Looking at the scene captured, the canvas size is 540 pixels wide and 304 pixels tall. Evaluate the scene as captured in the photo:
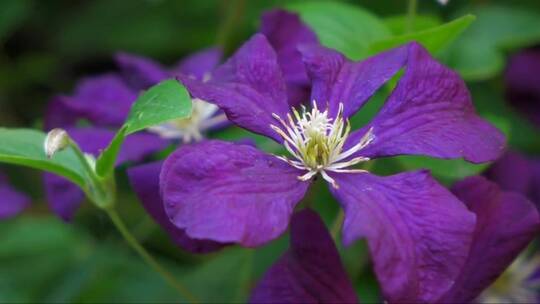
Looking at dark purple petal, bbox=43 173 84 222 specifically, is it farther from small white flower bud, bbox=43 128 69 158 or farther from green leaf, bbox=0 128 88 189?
small white flower bud, bbox=43 128 69 158

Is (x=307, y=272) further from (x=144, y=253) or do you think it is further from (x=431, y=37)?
(x=431, y=37)

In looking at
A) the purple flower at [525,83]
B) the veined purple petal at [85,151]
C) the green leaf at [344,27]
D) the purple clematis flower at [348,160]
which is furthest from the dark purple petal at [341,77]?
the purple flower at [525,83]

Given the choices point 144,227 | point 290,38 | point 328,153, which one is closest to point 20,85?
point 144,227

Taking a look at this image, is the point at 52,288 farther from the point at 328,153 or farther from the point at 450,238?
the point at 450,238

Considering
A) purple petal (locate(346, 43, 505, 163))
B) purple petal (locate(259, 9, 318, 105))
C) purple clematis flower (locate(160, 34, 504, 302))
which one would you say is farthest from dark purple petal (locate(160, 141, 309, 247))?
purple petal (locate(259, 9, 318, 105))

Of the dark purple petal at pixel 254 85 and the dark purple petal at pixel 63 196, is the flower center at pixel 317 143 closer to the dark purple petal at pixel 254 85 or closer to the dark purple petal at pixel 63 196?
the dark purple petal at pixel 254 85

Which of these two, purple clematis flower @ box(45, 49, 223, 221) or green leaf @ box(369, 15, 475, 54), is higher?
green leaf @ box(369, 15, 475, 54)
